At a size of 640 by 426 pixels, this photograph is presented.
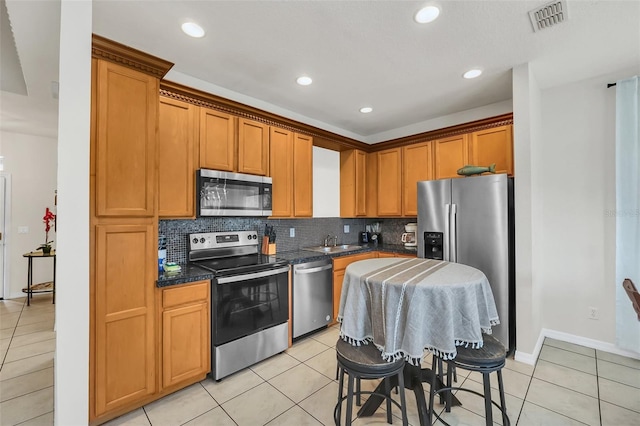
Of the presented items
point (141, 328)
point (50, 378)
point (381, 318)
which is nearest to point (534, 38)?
point (381, 318)

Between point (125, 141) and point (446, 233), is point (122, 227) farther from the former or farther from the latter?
point (446, 233)

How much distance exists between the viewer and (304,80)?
9.11 ft

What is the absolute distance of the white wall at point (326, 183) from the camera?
393cm

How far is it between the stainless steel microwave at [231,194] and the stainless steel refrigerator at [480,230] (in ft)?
6.24

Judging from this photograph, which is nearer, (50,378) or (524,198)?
(50,378)

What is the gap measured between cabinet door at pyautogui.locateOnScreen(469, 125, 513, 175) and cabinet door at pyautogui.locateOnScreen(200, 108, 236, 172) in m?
2.81

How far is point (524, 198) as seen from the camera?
2.57 meters

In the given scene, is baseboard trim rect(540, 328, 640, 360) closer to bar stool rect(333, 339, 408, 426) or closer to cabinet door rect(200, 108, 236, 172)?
bar stool rect(333, 339, 408, 426)

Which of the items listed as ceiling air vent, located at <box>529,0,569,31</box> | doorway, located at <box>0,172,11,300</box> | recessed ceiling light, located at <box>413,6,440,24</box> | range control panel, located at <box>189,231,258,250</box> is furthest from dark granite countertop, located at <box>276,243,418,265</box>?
doorway, located at <box>0,172,11,300</box>

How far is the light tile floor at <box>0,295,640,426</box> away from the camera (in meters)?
1.89

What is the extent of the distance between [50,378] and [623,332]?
5286 mm

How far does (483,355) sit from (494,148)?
8.21 ft

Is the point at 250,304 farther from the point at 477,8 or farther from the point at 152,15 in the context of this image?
the point at 477,8

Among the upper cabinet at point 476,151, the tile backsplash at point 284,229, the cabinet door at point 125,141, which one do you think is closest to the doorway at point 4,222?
the tile backsplash at point 284,229
